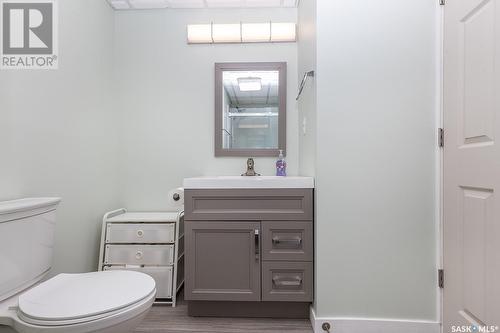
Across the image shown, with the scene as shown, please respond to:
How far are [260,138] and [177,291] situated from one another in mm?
1354

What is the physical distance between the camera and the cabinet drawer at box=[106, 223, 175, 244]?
1.91m

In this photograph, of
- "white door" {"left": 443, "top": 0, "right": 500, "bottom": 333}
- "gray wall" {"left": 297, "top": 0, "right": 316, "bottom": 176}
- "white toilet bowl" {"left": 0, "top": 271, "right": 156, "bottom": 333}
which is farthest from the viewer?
"gray wall" {"left": 297, "top": 0, "right": 316, "bottom": 176}

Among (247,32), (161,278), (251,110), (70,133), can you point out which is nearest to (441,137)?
(251,110)

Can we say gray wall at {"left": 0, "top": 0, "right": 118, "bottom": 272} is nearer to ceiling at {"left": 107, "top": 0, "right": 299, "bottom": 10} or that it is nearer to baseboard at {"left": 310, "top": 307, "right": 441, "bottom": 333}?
ceiling at {"left": 107, "top": 0, "right": 299, "bottom": 10}

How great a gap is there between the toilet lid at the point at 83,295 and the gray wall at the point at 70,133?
56cm

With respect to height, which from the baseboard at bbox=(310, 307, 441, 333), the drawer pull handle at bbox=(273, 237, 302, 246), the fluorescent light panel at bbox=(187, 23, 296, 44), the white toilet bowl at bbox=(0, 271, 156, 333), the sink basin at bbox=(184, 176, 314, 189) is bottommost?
the baseboard at bbox=(310, 307, 441, 333)

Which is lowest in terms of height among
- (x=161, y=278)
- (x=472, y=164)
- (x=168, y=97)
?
(x=161, y=278)

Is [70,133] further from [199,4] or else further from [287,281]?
[287,281]

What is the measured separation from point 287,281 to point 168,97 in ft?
5.61

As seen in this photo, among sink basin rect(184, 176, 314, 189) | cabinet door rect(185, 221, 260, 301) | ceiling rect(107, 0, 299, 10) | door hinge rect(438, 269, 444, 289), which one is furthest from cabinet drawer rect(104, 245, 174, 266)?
ceiling rect(107, 0, 299, 10)

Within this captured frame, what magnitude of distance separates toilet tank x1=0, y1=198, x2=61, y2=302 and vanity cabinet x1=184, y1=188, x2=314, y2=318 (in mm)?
704

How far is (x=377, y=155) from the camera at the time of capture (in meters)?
1.48

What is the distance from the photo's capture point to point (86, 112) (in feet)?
6.23

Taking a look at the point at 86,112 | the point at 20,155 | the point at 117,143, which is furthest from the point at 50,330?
the point at 117,143
